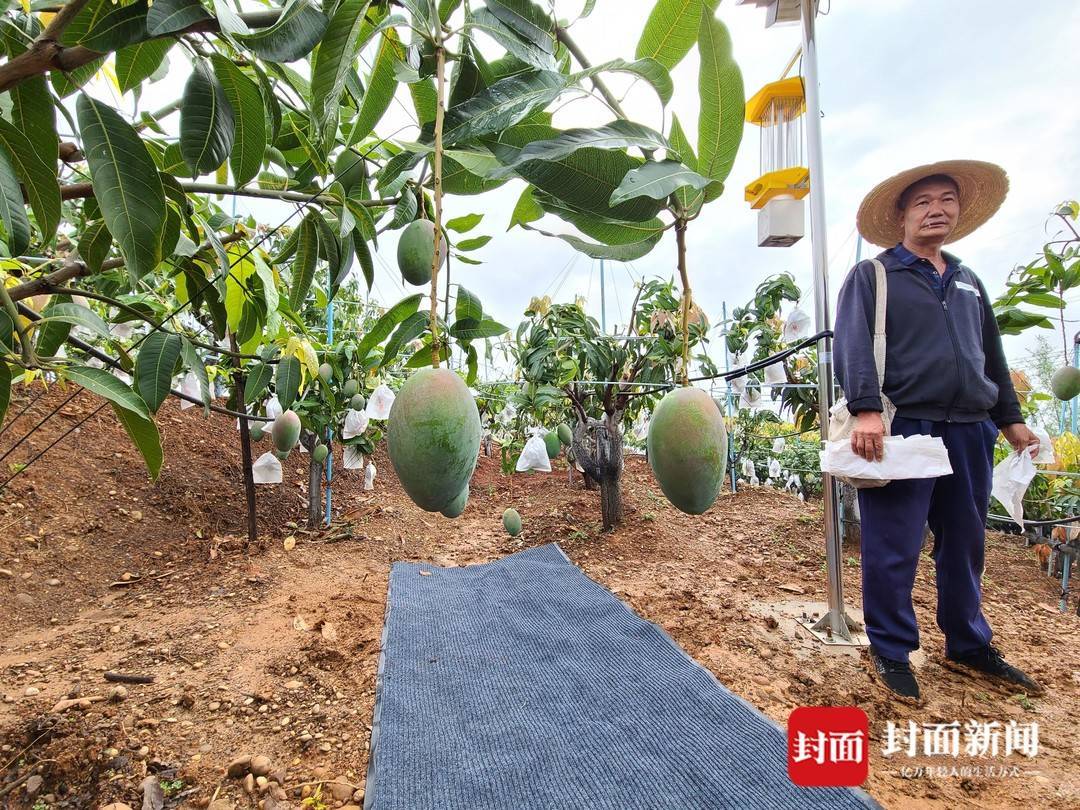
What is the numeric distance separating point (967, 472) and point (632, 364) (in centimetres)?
290

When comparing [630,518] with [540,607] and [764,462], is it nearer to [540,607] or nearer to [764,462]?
[540,607]

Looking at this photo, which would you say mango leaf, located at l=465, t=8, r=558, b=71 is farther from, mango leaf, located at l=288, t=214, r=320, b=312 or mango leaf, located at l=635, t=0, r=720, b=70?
mango leaf, located at l=288, t=214, r=320, b=312

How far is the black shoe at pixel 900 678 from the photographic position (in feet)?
6.95

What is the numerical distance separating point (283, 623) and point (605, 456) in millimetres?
2711

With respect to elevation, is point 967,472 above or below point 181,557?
above

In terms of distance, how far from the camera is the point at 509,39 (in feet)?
1.93

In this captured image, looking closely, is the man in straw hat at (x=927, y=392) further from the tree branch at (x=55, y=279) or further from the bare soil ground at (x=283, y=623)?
the tree branch at (x=55, y=279)

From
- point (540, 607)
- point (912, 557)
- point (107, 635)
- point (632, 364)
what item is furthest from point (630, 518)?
point (107, 635)

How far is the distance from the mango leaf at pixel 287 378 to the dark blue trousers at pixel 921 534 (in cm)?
217

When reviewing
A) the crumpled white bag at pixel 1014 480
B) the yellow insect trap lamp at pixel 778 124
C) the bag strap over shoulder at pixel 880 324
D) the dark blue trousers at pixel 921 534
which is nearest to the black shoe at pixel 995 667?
the dark blue trousers at pixel 921 534

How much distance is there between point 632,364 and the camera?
4.81 m

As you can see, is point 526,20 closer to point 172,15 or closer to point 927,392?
point 172,15

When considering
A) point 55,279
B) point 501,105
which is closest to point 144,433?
point 55,279
